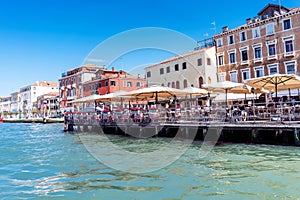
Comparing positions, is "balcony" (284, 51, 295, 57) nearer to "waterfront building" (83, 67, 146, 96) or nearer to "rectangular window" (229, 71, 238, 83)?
"rectangular window" (229, 71, 238, 83)

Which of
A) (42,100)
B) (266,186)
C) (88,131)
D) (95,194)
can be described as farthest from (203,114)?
(42,100)

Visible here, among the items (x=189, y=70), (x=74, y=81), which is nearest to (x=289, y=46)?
(x=189, y=70)

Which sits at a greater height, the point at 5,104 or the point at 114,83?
the point at 5,104

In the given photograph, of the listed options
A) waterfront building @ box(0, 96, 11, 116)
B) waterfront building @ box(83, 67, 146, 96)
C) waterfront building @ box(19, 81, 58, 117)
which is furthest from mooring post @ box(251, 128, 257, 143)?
waterfront building @ box(0, 96, 11, 116)

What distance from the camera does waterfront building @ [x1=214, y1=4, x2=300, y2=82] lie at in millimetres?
27312

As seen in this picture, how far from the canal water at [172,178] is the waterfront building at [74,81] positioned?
5336 cm

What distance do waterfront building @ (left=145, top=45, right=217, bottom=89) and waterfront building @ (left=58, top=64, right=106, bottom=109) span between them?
28.2m

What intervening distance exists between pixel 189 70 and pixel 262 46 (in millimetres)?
9531

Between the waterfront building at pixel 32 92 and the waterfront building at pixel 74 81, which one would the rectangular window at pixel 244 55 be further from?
the waterfront building at pixel 32 92

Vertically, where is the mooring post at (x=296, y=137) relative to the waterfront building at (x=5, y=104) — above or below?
below

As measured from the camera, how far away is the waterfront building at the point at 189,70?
111ft

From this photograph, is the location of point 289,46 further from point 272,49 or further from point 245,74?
point 245,74

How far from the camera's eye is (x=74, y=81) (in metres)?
67.1

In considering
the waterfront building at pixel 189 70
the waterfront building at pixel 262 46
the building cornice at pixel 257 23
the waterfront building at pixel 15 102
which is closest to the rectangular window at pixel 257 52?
the waterfront building at pixel 262 46
